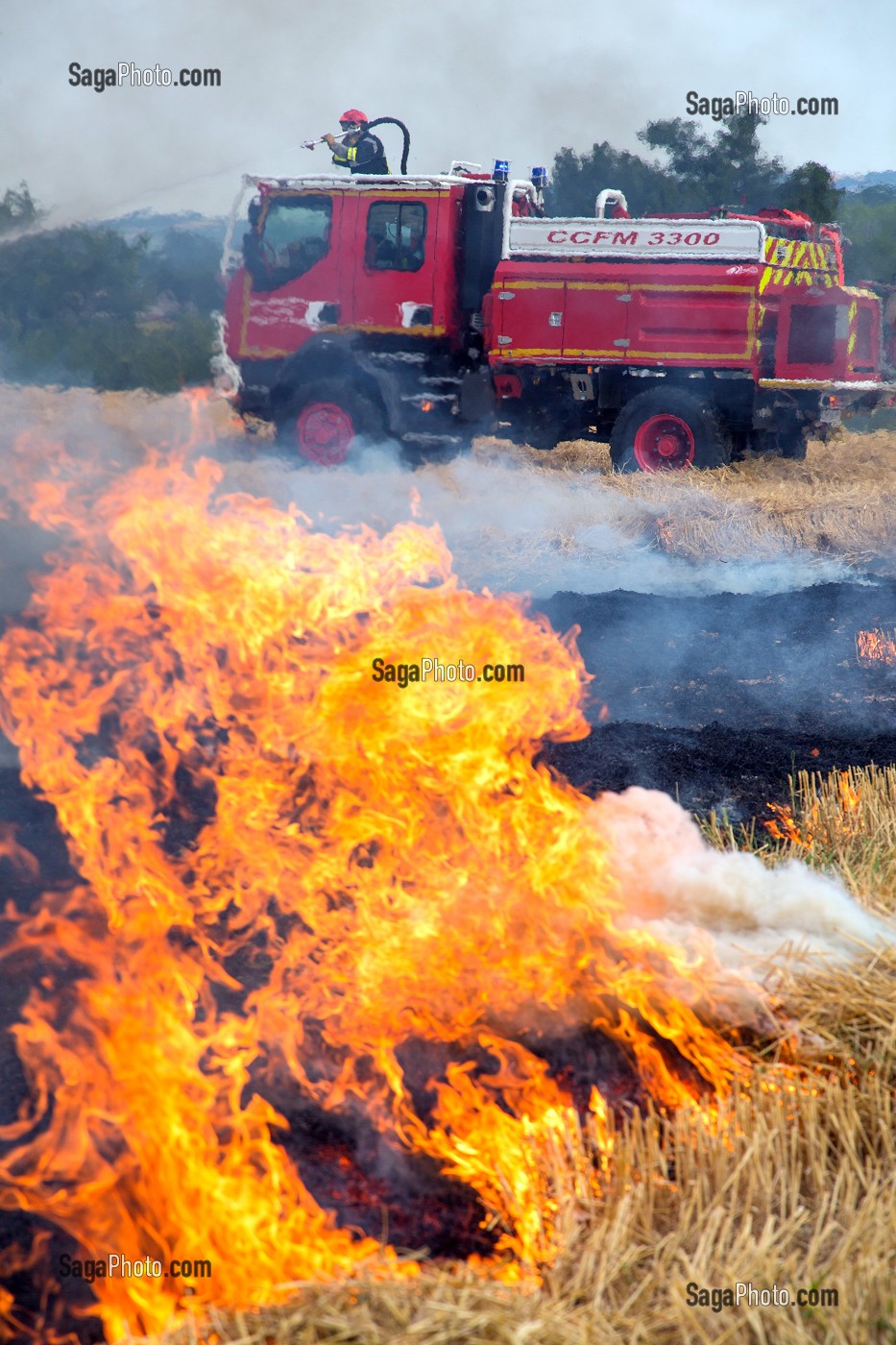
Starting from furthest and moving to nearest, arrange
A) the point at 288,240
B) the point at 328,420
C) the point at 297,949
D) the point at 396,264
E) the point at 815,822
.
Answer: the point at 328,420 → the point at 288,240 → the point at 396,264 → the point at 815,822 → the point at 297,949

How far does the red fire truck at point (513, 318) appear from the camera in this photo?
1259 cm

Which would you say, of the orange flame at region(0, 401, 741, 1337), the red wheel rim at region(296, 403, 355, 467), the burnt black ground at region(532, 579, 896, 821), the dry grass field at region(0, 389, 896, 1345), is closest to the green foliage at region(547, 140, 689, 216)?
the red wheel rim at region(296, 403, 355, 467)

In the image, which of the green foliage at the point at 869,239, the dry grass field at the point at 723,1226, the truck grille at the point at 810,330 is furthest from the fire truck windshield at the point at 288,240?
the green foliage at the point at 869,239

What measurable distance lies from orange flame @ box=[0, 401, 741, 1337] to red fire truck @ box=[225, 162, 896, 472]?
22.7 feet

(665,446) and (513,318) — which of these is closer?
(513,318)

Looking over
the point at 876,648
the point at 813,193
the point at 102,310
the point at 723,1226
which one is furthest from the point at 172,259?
the point at 723,1226

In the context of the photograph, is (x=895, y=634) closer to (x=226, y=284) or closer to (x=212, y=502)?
(x=212, y=502)

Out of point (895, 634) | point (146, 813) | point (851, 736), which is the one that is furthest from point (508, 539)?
point (146, 813)

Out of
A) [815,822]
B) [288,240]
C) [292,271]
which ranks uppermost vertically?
[288,240]

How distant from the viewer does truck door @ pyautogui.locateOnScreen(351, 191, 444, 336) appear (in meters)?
12.5

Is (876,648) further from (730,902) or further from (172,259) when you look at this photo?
(172,259)

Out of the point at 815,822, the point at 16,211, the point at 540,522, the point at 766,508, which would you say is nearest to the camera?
the point at 815,822

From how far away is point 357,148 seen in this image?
1280cm

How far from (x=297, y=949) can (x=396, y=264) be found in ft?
33.2
